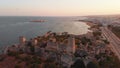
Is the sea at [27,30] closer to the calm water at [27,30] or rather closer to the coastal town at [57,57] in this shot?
the calm water at [27,30]

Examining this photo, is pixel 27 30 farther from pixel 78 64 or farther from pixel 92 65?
pixel 92 65

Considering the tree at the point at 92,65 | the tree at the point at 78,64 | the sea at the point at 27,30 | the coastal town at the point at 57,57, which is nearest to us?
the tree at the point at 92,65

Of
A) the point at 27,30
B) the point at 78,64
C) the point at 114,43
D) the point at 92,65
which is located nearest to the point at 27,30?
the point at 27,30

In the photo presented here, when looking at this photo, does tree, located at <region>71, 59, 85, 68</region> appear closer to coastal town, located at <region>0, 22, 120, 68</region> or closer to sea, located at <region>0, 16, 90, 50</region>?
coastal town, located at <region>0, 22, 120, 68</region>

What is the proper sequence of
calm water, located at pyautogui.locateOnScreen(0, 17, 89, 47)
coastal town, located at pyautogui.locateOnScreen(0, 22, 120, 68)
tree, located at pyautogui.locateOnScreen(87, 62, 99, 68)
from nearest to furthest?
1. tree, located at pyautogui.locateOnScreen(87, 62, 99, 68)
2. coastal town, located at pyautogui.locateOnScreen(0, 22, 120, 68)
3. calm water, located at pyautogui.locateOnScreen(0, 17, 89, 47)

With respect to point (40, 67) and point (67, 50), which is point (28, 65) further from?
point (67, 50)

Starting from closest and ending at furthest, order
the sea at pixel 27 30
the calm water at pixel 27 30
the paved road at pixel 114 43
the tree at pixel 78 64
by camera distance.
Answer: the tree at pixel 78 64, the paved road at pixel 114 43, the sea at pixel 27 30, the calm water at pixel 27 30

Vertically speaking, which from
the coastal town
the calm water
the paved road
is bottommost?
the calm water

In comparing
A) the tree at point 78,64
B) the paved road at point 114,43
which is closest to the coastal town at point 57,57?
the tree at point 78,64

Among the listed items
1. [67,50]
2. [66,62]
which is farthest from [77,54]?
[66,62]

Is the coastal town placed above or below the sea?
above

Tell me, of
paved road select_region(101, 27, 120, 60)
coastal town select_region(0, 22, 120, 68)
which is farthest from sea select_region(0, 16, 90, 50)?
paved road select_region(101, 27, 120, 60)
